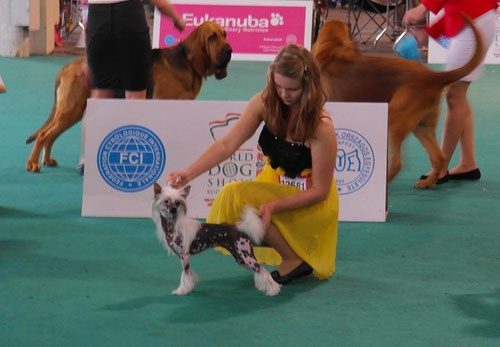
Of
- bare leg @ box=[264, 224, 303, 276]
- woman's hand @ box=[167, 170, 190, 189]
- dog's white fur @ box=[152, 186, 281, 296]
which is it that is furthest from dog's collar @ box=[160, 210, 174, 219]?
bare leg @ box=[264, 224, 303, 276]

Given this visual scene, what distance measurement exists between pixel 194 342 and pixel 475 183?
342 cm

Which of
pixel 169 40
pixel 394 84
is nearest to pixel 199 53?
pixel 394 84

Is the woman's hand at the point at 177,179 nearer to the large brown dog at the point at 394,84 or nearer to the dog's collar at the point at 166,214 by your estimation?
the dog's collar at the point at 166,214

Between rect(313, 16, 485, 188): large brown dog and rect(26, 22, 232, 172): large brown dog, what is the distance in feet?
2.61

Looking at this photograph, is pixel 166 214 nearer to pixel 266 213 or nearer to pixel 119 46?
pixel 266 213

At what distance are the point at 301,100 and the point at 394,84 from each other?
2124mm

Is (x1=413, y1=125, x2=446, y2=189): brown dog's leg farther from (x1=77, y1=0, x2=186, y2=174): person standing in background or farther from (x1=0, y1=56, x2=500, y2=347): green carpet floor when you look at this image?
(x1=77, y1=0, x2=186, y2=174): person standing in background

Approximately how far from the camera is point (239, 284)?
4.02 metres

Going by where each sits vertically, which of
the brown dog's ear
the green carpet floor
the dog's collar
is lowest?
the green carpet floor

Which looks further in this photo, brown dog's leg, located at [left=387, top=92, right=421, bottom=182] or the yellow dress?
brown dog's leg, located at [left=387, top=92, right=421, bottom=182]

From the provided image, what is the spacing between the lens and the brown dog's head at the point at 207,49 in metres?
6.38

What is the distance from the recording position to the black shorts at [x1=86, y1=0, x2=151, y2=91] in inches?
215

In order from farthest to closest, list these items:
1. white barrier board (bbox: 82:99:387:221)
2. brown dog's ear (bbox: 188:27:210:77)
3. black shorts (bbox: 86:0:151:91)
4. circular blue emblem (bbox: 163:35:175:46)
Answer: circular blue emblem (bbox: 163:35:175:46)
brown dog's ear (bbox: 188:27:210:77)
black shorts (bbox: 86:0:151:91)
white barrier board (bbox: 82:99:387:221)

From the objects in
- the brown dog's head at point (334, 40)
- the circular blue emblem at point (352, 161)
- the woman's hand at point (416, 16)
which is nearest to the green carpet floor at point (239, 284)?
the circular blue emblem at point (352, 161)
